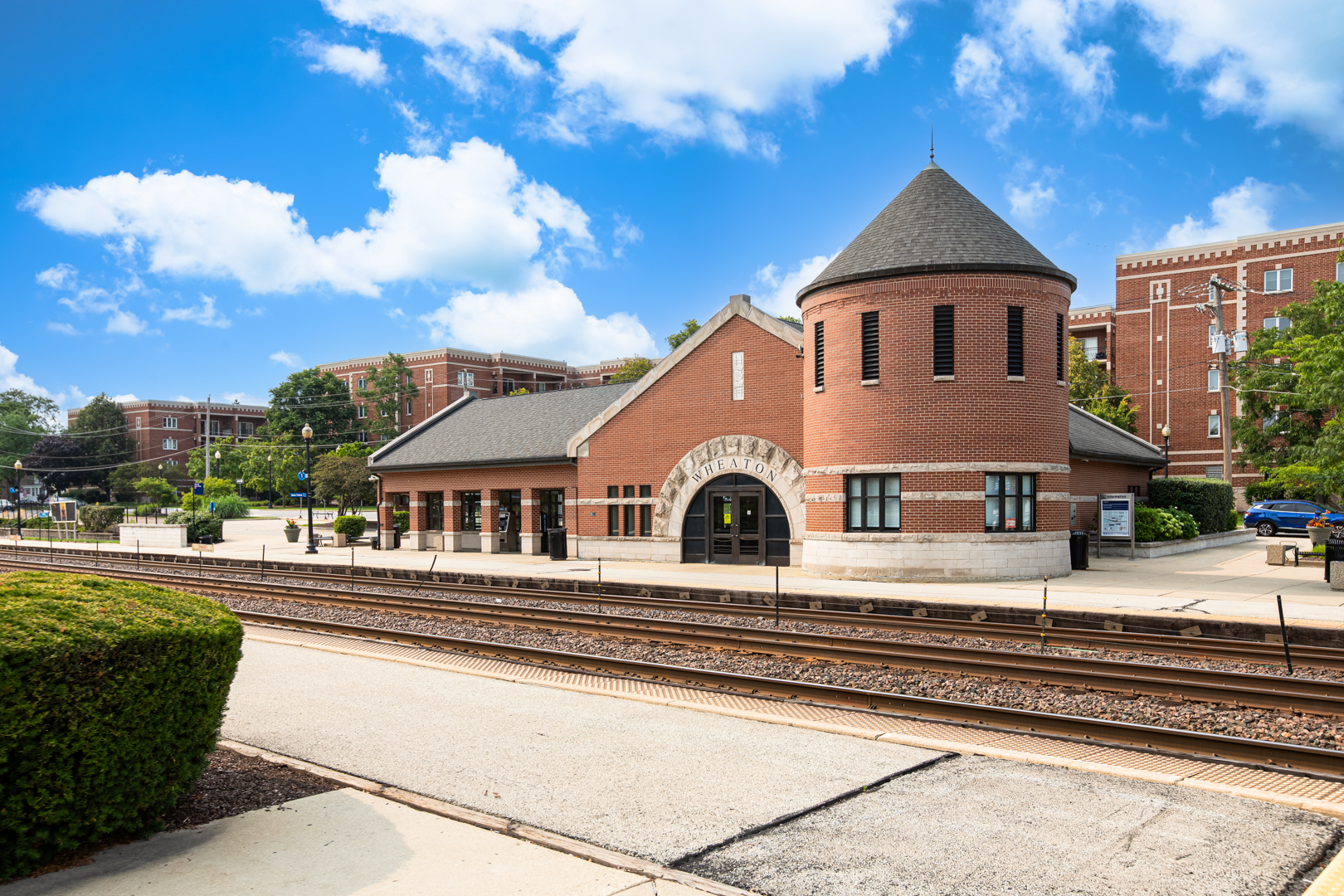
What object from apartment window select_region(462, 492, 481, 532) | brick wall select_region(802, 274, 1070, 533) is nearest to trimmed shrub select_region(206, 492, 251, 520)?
apartment window select_region(462, 492, 481, 532)

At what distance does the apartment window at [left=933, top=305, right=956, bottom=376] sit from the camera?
22.7 meters

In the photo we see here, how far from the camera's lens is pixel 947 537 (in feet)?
73.5

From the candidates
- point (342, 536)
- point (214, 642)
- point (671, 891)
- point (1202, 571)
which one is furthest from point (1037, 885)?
point (342, 536)

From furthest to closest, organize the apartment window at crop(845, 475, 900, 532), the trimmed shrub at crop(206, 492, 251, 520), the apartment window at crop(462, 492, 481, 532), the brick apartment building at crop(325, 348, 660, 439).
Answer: the brick apartment building at crop(325, 348, 660, 439) → the trimmed shrub at crop(206, 492, 251, 520) → the apartment window at crop(462, 492, 481, 532) → the apartment window at crop(845, 475, 900, 532)

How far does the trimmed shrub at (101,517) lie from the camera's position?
5883cm

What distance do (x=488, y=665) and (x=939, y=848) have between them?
8.33 meters

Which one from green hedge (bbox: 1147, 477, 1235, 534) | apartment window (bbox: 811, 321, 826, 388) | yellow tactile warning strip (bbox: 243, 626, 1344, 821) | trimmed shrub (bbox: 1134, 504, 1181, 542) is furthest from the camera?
green hedge (bbox: 1147, 477, 1235, 534)

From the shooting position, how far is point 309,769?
7629mm

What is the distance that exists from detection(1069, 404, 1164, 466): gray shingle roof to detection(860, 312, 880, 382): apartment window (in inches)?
298

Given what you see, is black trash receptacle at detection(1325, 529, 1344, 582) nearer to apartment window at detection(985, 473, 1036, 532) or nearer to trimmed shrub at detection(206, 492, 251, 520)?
apartment window at detection(985, 473, 1036, 532)

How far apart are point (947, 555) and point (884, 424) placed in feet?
11.9

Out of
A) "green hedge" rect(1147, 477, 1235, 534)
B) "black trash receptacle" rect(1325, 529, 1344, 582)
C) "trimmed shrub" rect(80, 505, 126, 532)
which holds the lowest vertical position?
"trimmed shrub" rect(80, 505, 126, 532)

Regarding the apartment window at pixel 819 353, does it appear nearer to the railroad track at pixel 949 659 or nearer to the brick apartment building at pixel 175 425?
the railroad track at pixel 949 659

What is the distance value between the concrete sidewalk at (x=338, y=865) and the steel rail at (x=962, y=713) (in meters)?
5.27
